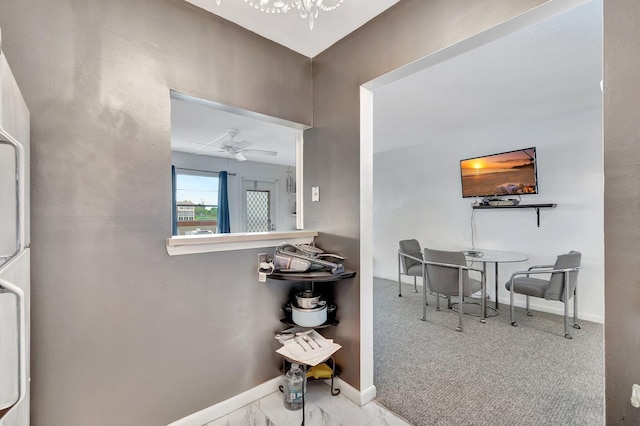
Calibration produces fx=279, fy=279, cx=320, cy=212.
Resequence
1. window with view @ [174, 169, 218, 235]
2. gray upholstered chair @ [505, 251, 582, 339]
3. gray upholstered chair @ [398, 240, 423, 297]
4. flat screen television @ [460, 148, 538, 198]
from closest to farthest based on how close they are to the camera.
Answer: gray upholstered chair @ [505, 251, 582, 339], flat screen television @ [460, 148, 538, 198], gray upholstered chair @ [398, 240, 423, 297], window with view @ [174, 169, 218, 235]

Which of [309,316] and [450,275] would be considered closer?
[309,316]

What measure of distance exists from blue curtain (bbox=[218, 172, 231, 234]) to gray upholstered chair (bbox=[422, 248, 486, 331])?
386 cm

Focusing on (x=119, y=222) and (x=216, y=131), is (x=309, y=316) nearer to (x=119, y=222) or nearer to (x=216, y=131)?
(x=119, y=222)

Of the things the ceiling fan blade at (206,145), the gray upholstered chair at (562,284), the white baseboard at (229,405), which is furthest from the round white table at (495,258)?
the ceiling fan blade at (206,145)

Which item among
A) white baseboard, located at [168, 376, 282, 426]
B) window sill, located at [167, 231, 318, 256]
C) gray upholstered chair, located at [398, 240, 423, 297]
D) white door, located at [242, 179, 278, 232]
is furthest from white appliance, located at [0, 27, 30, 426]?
white door, located at [242, 179, 278, 232]

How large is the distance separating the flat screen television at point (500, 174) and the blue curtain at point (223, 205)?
4.23m

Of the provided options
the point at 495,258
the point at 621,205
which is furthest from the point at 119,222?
the point at 495,258

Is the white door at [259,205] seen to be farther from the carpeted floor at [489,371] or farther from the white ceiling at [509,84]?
the carpeted floor at [489,371]

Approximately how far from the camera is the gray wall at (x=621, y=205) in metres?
0.88

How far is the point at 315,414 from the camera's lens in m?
1.66

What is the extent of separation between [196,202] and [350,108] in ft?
14.3

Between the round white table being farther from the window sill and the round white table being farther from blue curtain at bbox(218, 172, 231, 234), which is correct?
blue curtain at bbox(218, 172, 231, 234)

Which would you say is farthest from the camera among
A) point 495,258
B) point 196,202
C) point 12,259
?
point 196,202

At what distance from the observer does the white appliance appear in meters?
0.66
